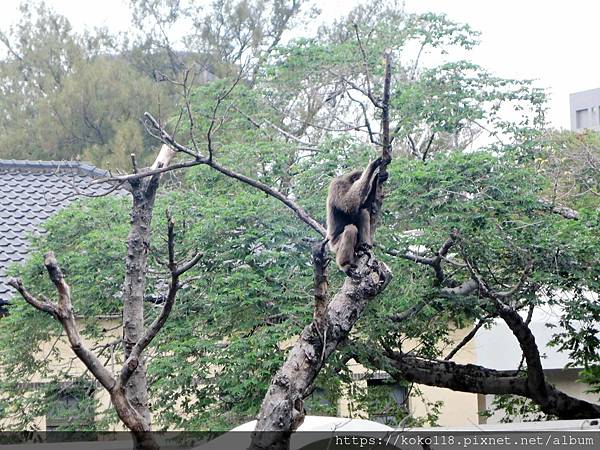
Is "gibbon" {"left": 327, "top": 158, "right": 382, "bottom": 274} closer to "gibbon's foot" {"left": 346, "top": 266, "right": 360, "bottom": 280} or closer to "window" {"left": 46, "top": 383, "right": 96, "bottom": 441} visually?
"gibbon's foot" {"left": 346, "top": 266, "right": 360, "bottom": 280}

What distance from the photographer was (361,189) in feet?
20.4

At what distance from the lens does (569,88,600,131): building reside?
29.0m

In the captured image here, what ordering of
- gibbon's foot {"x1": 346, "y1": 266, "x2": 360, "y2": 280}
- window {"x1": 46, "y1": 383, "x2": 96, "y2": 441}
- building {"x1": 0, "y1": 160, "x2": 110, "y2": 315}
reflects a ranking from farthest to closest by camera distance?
1. building {"x1": 0, "y1": 160, "x2": 110, "y2": 315}
2. window {"x1": 46, "y1": 383, "x2": 96, "y2": 441}
3. gibbon's foot {"x1": 346, "y1": 266, "x2": 360, "y2": 280}

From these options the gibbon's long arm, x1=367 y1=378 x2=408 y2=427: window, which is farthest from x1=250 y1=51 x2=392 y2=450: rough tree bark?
x1=367 y1=378 x2=408 y2=427: window

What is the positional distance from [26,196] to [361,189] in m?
7.56

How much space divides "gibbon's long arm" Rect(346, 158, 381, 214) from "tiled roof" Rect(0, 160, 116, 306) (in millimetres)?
5109

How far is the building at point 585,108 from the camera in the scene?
1144 inches

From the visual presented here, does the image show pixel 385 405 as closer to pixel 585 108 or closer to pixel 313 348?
pixel 313 348

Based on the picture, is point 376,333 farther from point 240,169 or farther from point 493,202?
point 240,169

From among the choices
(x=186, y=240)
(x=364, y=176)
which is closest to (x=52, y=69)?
(x=186, y=240)

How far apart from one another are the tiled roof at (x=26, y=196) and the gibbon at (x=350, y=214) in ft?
15.6

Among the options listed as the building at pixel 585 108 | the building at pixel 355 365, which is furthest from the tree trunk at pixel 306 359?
the building at pixel 585 108

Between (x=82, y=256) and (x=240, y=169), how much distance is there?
5.35 ft

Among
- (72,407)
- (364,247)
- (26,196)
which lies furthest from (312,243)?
(26,196)
